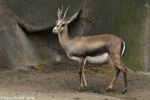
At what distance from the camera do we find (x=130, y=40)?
13.6m

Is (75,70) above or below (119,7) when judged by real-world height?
below

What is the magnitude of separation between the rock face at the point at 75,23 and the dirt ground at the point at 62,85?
0.47m

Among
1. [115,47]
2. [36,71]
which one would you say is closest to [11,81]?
[36,71]

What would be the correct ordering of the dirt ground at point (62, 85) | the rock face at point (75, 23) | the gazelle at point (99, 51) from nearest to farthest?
the dirt ground at point (62, 85), the gazelle at point (99, 51), the rock face at point (75, 23)

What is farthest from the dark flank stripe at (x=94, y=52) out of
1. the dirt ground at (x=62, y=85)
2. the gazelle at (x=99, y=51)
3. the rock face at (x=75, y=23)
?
→ the rock face at (x=75, y=23)

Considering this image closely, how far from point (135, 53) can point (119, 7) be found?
126 cm

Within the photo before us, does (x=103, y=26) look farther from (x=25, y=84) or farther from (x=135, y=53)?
(x=25, y=84)

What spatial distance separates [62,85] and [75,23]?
247 centimetres

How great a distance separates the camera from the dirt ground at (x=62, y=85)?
35.7 ft

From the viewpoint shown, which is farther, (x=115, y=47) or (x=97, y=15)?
(x=97, y=15)

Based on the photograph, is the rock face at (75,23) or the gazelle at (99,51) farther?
the rock face at (75,23)

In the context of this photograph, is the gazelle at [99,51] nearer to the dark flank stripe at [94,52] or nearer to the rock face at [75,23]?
the dark flank stripe at [94,52]

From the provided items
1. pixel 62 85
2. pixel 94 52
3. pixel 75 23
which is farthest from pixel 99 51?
pixel 75 23

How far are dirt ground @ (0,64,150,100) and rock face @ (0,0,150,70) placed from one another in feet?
1.53
